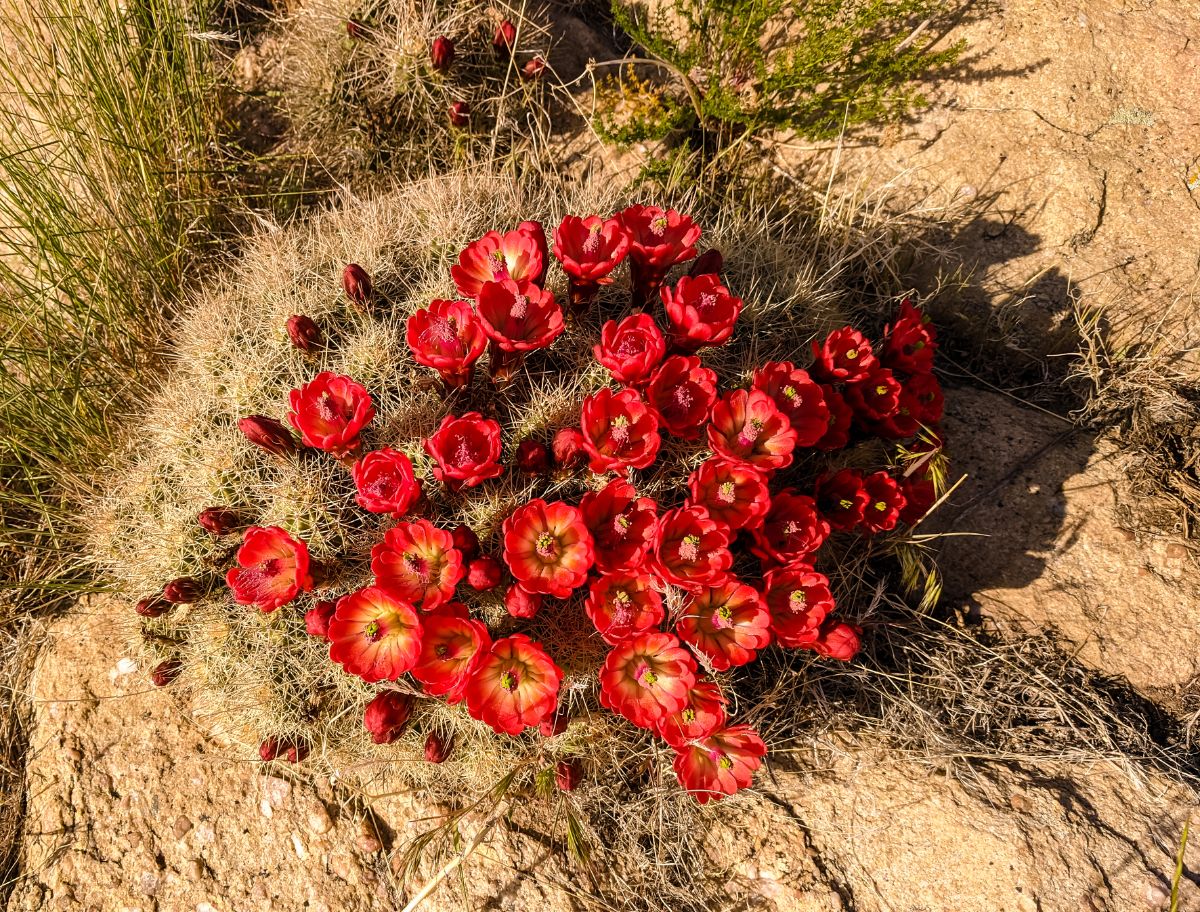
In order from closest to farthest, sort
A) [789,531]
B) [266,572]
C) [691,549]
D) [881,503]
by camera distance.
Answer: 1. [691,549]
2. [266,572]
3. [789,531]
4. [881,503]

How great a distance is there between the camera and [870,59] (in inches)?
173

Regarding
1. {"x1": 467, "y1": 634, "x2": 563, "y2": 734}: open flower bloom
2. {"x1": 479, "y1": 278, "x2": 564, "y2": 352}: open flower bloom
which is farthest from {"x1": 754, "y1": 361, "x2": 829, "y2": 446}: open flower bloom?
{"x1": 467, "y1": 634, "x2": 563, "y2": 734}: open flower bloom

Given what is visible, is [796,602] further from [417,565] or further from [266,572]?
[266,572]

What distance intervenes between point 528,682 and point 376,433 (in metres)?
1.15

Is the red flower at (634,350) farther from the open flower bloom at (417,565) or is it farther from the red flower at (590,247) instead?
the open flower bloom at (417,565)

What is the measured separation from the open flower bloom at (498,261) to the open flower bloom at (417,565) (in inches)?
38.4

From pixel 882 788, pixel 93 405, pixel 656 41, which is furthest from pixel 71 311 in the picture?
pixel 882 788

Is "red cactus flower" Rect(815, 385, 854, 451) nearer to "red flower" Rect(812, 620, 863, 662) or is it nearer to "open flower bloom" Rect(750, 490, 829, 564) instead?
"open flower bloom" Rect(750, 490, 829, 564)

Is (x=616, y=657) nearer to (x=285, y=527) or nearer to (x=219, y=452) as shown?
(x=285, y=527)

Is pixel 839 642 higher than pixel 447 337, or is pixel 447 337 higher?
pixel 447 337

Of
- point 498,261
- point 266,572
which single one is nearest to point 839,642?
point 498,261

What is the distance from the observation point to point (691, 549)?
96.8 inches

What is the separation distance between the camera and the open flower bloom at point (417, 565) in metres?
2.48

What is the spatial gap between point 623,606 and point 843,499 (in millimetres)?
1072
